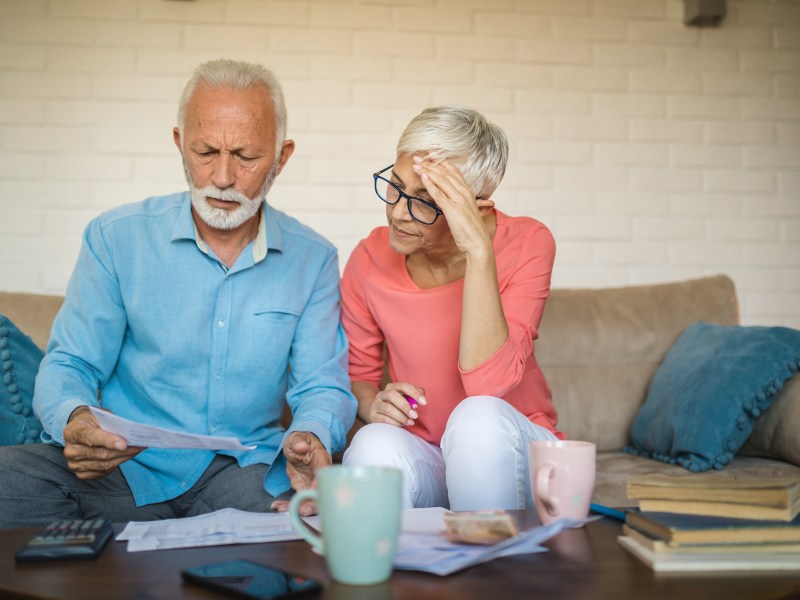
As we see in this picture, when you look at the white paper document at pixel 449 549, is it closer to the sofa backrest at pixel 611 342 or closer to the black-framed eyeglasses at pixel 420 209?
the black-framed eyeglasses at pixel 420 209

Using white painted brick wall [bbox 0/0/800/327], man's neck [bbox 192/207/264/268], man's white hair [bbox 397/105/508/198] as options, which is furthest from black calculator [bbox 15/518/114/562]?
white painted brick wall [bbox 0/0/800/327]

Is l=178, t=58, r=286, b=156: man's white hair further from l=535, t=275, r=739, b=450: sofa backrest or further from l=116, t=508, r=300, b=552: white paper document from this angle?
l=535, t=275, r=739, b=450: sofa backrest

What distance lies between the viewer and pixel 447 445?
1554 millimetres

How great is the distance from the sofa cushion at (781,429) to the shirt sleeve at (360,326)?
1064 millimetres

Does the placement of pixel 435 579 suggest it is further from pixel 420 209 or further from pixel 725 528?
pixel 420 209

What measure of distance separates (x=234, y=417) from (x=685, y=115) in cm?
236

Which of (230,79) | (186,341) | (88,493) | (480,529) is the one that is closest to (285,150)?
(230,79)

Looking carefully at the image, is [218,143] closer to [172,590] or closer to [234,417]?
[234,417]

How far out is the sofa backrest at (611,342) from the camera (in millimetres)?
2561

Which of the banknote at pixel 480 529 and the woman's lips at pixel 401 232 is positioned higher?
the woman's lips at pixel 401 232

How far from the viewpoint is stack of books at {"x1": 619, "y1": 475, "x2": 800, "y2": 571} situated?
0.97 meters

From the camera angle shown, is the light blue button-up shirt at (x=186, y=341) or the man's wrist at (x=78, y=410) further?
the light blue button-up shirt at (x=186, y=341)

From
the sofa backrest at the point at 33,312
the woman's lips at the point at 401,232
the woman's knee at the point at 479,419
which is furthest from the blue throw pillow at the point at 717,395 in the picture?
the sofa backrest at the point at 33,312

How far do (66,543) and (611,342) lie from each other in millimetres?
1915
